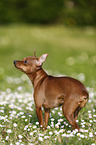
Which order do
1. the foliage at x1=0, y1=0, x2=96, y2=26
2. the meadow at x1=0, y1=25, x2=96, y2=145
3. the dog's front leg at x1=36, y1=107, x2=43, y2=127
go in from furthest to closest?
the foliage at x1=0, y1=0, x2=96, y2=26 < the dog's front leg at x1=36, y1=107, x2=43, y2=127 < the meadow at x1=0, y1=25, x2=96, y2=145

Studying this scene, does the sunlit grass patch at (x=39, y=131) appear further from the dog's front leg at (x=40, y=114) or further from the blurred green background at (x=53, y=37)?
→ the blurred green background at (x=53, y=37)

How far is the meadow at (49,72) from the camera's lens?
3.87 m

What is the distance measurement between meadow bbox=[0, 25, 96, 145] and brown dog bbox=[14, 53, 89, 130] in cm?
31

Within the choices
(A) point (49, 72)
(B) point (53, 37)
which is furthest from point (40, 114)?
(B) point (53, 37)

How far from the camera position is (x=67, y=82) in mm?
3812

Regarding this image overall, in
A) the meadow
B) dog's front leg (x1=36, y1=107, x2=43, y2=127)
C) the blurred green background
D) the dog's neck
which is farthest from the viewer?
the blurred green background

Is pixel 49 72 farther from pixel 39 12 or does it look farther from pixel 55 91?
pixel 39 12

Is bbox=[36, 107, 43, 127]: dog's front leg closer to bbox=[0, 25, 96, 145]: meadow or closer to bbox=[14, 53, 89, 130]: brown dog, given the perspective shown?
bbox=[14, 53, 89, 130]: brown dog

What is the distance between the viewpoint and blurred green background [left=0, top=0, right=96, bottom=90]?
1102 centimetres

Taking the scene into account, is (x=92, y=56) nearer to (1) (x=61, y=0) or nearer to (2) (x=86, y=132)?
(2) (x=86, y=132)

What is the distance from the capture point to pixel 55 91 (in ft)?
12.6

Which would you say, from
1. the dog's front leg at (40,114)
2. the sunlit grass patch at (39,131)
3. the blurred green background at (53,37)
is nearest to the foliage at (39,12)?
the blurred green background at (53,37)

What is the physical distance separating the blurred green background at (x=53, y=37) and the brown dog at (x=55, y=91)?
3891 mm

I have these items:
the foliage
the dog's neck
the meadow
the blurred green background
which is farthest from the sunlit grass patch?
the foliage
